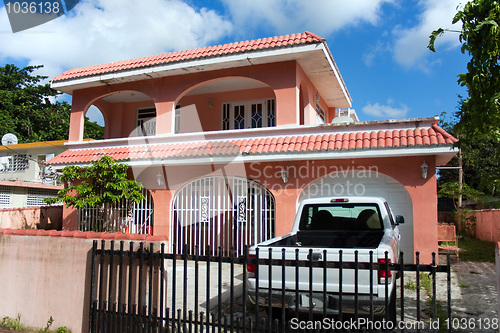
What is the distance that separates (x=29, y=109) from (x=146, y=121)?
21.2 metres

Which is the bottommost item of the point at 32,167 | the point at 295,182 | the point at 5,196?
the point at 5,196

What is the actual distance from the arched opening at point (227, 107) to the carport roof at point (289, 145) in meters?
2.33

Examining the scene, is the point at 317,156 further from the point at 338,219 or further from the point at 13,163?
the point at 13,163

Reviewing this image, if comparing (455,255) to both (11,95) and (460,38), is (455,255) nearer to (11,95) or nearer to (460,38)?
(460,38)

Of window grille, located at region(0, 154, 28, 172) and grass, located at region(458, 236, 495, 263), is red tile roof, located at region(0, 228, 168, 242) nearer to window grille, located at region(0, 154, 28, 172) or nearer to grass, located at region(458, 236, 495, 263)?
grass, located at region(458, 236, 495, 263)

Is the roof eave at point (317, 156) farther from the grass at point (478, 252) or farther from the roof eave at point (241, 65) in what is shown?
the grass at point (478, 252)

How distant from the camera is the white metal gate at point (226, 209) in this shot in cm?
1053

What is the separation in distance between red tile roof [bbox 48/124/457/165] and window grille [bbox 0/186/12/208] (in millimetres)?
10855

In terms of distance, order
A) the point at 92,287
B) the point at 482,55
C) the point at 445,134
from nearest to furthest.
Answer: the point at 482,55 < the point at 92,287 < the point at 445,134

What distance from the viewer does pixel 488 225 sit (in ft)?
49.8

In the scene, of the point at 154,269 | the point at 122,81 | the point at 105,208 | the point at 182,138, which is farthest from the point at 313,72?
the point at 154,269

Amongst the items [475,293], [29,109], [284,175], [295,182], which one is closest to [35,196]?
[29,109]

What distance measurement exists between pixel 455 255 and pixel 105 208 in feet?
34.4

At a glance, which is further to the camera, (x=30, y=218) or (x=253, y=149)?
(x=30, y=218)
